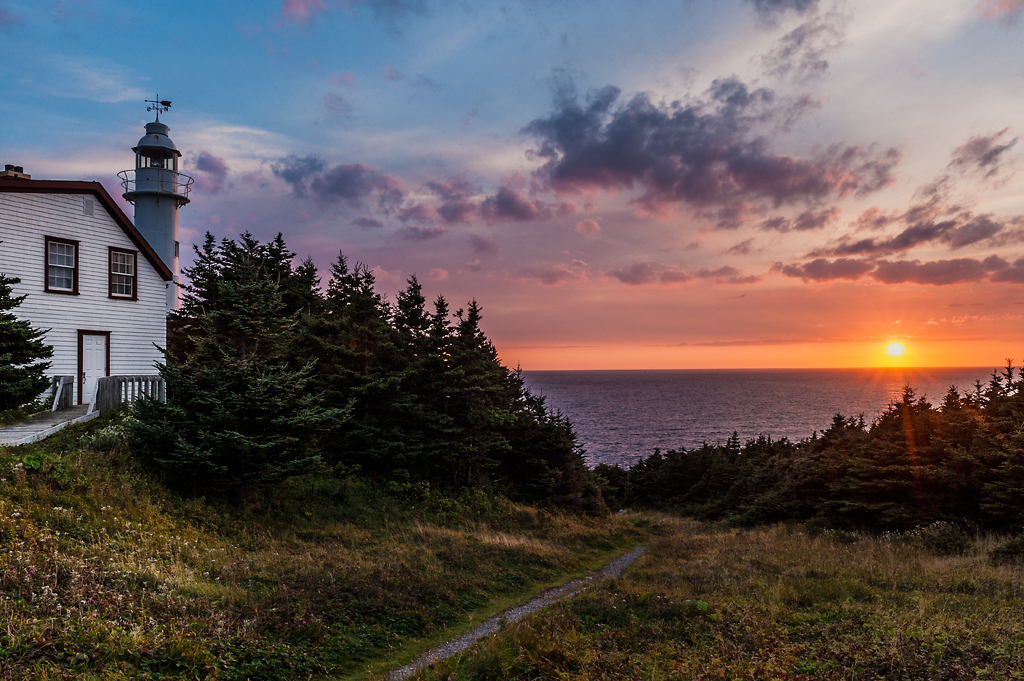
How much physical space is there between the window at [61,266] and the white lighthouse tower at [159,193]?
42.1 ft

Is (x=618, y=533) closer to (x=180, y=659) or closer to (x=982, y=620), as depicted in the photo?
(x=982, y=620)

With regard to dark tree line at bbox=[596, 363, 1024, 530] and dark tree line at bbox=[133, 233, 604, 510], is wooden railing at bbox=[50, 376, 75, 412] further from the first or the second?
dark tree line at bbox=[596, 363, 1024, 530]

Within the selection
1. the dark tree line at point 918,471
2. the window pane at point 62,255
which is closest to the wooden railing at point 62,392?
the window pane at point 62,255

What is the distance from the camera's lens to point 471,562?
47.5 feet

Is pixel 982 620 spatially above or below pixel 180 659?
below

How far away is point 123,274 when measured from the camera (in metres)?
22.1

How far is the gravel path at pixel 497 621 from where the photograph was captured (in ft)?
28.9

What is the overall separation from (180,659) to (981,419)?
29199 millimetres

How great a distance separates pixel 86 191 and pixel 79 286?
401 cm

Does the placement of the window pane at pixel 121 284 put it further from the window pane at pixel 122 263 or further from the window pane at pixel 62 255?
the window pane at pixel 62 255

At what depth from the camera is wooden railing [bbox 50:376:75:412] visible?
59.9ft

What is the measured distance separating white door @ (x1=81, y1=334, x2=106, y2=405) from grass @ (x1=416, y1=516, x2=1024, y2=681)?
820 inches

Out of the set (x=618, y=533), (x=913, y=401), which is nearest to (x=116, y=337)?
(x=618, y=533)

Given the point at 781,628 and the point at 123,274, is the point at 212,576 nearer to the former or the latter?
the point at 781,628
